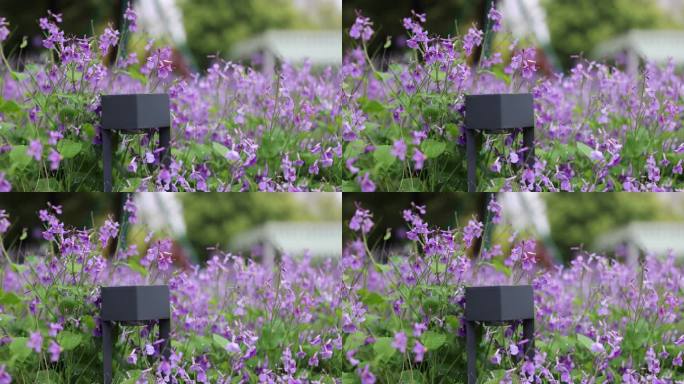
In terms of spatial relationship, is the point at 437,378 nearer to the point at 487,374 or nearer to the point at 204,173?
the point at 487,374

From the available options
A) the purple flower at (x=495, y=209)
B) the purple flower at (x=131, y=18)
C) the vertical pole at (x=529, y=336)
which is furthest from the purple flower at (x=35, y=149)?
the vertical pole at (x=529, y=336)

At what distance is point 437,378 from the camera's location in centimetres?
379

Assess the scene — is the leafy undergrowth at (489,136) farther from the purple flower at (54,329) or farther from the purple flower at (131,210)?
the purple flower at (54,329)

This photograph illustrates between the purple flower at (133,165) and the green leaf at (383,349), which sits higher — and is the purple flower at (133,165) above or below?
above

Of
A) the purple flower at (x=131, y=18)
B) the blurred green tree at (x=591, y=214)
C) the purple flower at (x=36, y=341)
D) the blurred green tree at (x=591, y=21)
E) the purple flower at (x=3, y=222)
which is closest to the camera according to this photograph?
the purple flower at (x=36, y=341)

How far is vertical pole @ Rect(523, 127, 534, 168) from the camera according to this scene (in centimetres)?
390

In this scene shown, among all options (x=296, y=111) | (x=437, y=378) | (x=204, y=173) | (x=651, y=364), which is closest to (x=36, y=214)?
(x=204, y=173)

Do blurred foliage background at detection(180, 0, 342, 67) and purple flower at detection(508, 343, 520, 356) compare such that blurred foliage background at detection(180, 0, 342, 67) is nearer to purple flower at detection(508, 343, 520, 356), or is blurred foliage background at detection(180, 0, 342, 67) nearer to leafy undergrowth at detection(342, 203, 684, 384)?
leafy undergrowth at detection(342, 203, 684, 384)

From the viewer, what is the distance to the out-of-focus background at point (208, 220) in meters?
3.83

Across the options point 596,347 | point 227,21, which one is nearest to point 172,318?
point 227,21

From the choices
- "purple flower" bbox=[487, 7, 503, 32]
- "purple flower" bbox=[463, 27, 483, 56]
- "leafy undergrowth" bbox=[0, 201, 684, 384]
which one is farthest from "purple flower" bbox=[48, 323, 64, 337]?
"purple flower" bbox=[487, 7, 503, 32]

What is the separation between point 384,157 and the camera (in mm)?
3900

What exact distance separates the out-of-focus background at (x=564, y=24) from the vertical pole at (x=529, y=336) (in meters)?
1.16

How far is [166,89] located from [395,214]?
109 cm
